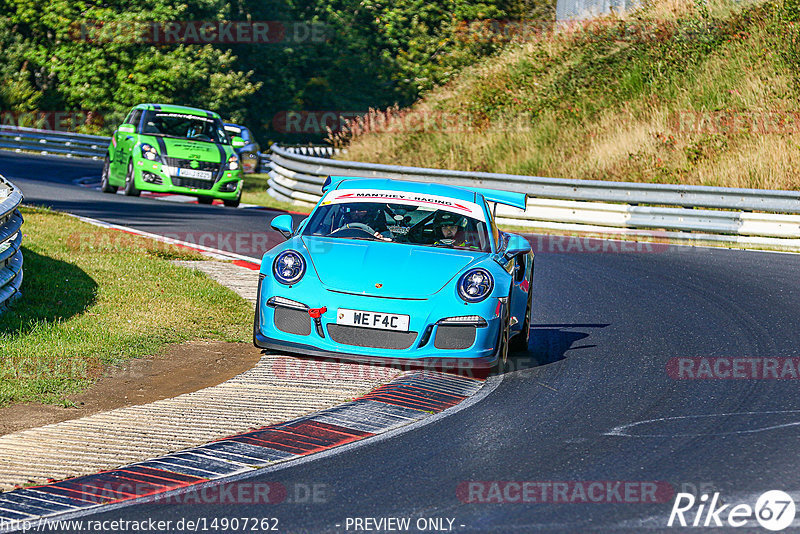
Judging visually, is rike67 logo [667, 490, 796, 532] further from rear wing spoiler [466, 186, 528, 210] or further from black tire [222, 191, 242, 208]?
black tire [222, 191, 242, 208]

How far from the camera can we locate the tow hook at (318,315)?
Result: 7.69 meters

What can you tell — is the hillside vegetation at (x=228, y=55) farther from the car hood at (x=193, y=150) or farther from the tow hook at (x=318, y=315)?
the tow hook at (x=318, y=315)

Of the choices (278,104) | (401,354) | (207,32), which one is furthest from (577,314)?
(278,104)

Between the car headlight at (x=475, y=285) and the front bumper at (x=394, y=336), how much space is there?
0.07 m

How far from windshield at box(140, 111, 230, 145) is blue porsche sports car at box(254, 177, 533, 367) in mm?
12389

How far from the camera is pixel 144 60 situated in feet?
129

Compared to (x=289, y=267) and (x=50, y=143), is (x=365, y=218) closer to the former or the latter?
(x=289, y=267)

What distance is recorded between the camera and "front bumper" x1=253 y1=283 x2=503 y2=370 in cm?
763

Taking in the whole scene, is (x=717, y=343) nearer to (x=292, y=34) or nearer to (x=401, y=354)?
(x=401, y=354)

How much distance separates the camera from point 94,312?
9.48 m

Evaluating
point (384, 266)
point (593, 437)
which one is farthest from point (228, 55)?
point (593, 437)

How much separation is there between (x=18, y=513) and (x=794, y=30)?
24.0m

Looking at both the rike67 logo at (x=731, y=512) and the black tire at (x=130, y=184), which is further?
the black tire at (x=130, y=184)

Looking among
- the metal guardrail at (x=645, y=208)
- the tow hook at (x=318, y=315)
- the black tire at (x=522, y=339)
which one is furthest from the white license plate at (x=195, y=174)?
the tow hook at (x=318, y=315)
